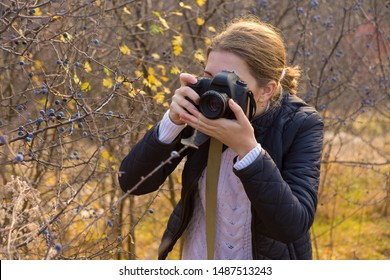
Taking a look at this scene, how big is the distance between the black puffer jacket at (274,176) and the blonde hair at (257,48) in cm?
10

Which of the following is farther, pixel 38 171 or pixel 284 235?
pixel 38 171

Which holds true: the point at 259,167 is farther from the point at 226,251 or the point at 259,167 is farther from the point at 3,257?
the point at 3,257

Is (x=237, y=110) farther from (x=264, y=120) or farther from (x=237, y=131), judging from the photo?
(x=264, y=120)

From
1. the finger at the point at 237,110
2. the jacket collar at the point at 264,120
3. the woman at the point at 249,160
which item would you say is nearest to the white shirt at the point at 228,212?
the woman at the point at 249,160

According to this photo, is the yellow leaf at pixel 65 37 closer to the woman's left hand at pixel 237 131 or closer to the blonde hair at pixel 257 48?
the blonde hair at pixel 257 48

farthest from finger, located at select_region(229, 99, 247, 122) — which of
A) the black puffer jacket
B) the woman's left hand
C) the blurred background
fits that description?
the blurred background

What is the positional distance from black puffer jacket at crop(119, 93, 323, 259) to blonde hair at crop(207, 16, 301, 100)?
3.9 inches

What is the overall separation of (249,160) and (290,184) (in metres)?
0.20

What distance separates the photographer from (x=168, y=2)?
479cm

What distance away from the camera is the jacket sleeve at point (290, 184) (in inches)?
72.6

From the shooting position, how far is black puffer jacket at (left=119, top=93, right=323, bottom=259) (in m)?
1.85
